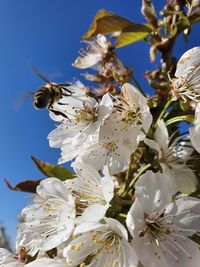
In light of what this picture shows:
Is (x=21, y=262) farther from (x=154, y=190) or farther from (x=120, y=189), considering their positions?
(x=154, y=190)

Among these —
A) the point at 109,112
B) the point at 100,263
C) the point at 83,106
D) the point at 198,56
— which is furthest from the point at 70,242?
the point at 198,56

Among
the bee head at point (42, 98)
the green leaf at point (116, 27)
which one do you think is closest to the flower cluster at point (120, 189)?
the bee head at point (42, 98)

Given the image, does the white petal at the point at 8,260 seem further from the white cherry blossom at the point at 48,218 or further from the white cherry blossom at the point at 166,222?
the white cherry blossom at the point at 166,222

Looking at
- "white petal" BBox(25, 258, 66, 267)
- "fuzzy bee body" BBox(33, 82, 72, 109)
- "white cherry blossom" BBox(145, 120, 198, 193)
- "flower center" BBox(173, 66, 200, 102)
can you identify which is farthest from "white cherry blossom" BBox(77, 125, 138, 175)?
"fuzzy bee body" BBox(33, 82, 72, 109)

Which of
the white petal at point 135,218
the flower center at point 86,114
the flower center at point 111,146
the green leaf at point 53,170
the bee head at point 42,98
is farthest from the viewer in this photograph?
the bee head at point 42,98

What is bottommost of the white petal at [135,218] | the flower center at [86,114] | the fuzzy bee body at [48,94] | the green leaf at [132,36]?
the white petal at [135,218]

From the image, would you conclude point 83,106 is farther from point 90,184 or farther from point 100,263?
point 100,263

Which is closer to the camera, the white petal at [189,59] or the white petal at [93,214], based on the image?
the white petal at [93,214]

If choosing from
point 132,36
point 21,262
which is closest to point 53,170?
point 21,262
